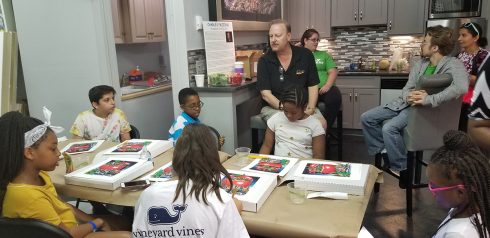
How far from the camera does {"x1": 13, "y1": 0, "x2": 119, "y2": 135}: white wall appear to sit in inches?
121

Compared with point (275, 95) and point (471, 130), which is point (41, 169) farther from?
point (275, 95)

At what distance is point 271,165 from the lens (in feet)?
5.94

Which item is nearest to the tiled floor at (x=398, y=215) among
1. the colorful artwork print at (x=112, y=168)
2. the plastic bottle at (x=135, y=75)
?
the colorful artwork print at (x=112, y=168)

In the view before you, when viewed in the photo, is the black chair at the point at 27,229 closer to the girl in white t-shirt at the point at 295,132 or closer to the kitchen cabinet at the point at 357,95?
the girl in white t-shirt at the point at 295,132

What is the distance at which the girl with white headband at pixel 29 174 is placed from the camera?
1398 millimetres

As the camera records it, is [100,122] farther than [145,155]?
Yes

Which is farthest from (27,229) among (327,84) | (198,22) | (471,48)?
(471,48)

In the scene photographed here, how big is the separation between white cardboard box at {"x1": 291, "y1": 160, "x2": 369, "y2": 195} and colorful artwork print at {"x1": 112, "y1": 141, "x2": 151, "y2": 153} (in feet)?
3.03

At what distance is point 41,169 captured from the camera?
1.52 m

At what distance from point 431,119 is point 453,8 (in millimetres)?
2620

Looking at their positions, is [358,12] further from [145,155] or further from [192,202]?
[192,202]

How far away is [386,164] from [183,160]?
2167 mm

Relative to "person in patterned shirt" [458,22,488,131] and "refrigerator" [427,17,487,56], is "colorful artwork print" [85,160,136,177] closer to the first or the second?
"person in patterned shirt" [458,22,488,131]

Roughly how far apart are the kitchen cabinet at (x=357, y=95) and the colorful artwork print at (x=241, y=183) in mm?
3566
